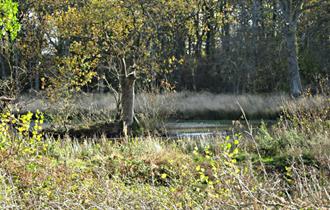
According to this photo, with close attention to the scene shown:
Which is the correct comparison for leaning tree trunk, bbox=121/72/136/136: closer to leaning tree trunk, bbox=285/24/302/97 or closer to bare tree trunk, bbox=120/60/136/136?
bare tree trunk, bbox=120/60/136/136

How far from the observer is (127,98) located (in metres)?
13.6

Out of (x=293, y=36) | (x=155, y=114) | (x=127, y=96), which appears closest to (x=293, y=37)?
(x=293, y=36)

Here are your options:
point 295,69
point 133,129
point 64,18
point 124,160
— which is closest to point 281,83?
point 295,69

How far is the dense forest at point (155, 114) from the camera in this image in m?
4.45

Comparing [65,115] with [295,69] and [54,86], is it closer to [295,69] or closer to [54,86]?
[54,86]

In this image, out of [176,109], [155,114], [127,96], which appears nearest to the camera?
[127,96]

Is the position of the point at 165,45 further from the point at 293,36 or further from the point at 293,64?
the point at 293,64

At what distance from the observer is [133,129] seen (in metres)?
13.7

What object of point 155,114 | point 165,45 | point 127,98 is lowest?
point 155,114

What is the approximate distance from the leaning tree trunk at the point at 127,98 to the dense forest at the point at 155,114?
34mm

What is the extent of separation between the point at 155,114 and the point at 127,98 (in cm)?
148

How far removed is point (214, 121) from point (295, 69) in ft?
14.9

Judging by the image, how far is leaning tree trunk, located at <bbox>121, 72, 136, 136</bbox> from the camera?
13.5 meters

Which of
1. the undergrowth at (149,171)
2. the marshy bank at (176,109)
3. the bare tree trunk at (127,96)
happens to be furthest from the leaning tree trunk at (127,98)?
the undergrowth at (149,171)
